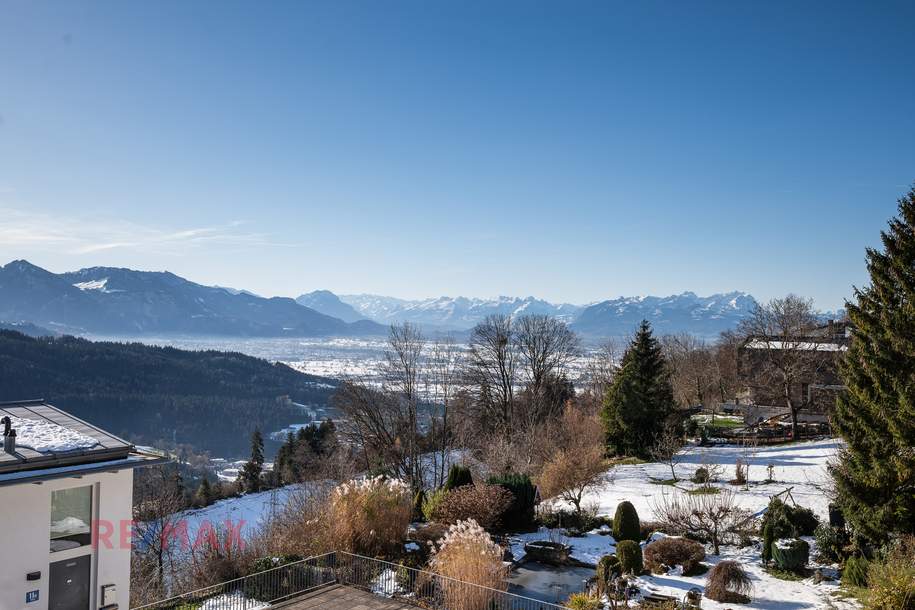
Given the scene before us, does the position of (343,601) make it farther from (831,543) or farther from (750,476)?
(750,476)

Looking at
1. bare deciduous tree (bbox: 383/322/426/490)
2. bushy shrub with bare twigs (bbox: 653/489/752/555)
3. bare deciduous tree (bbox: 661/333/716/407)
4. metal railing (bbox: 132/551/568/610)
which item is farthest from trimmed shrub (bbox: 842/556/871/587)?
bare deciduous tree (bbox: 661/333/716/407)

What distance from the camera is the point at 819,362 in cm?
4203

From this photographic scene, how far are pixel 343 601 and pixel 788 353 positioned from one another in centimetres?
3435

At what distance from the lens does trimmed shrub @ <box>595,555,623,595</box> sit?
49.8ft

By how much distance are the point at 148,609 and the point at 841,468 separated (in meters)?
19.0

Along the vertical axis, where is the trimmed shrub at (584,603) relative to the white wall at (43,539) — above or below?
below

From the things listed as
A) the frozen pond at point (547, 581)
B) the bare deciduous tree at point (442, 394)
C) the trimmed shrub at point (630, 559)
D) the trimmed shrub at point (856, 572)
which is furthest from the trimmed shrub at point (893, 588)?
the bare deciduous tree at point (442, 394)

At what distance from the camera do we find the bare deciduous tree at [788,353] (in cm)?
3885

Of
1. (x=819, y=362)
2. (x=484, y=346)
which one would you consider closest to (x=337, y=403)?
(x=484, y=346)

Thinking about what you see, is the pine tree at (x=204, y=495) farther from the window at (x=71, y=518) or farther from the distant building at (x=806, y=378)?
the distant building at (x=806, y=378)

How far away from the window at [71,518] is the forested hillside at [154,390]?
8263cm

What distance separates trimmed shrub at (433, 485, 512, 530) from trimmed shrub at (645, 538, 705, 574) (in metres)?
5.40

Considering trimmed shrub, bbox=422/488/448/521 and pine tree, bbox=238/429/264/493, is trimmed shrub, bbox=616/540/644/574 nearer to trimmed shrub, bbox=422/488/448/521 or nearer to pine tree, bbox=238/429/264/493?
trimmed shrub, bbox=422/488/448/521

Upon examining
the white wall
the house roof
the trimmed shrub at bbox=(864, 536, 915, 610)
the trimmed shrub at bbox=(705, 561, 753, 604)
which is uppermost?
the house roof
